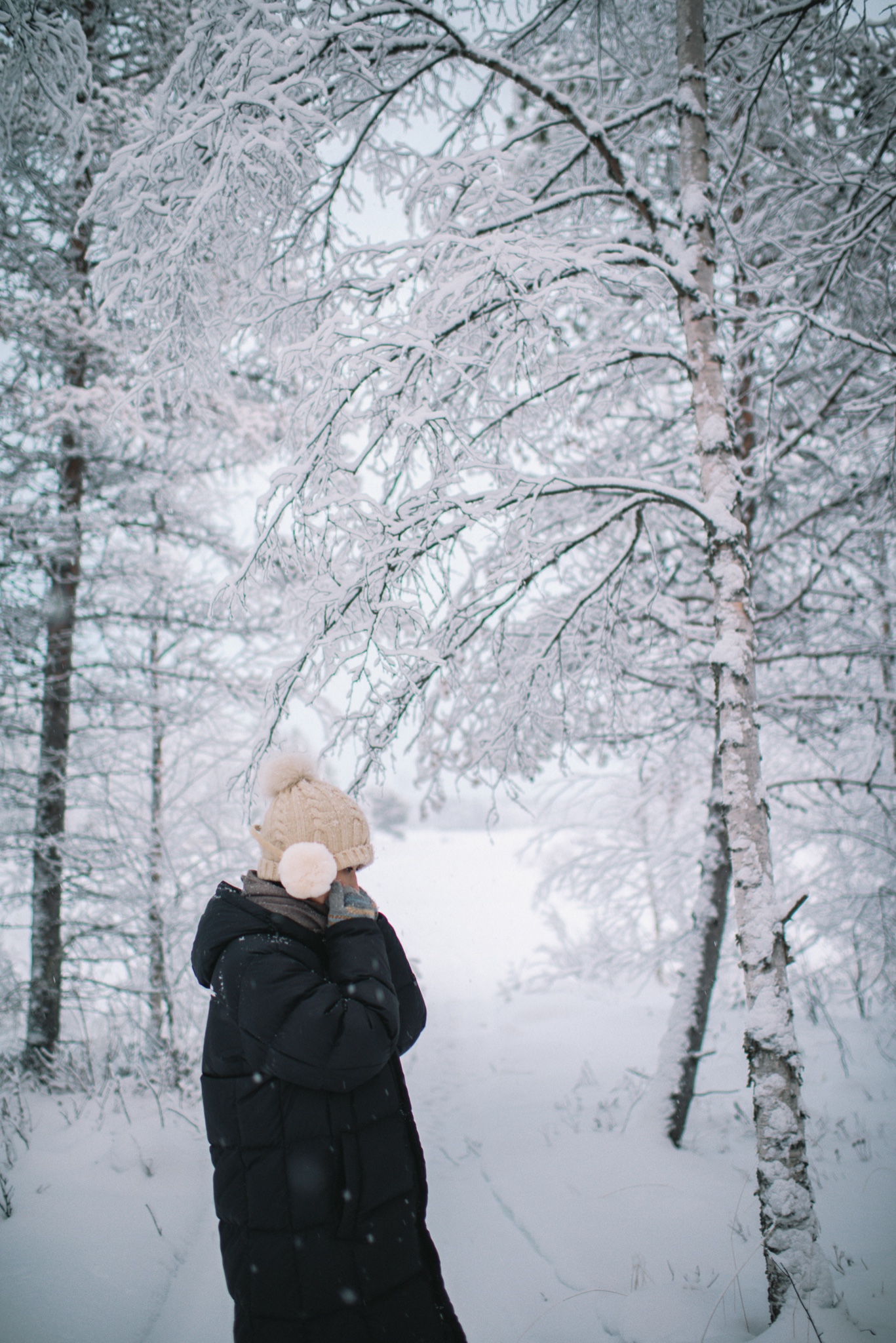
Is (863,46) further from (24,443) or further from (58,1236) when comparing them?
(58,1236)

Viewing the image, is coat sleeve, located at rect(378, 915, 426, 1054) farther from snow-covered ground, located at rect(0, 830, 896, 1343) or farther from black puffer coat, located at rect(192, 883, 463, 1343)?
snow-covered ground, located at rect(0, 830, 896, 1343)

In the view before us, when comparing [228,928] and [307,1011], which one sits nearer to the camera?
[307,1011]

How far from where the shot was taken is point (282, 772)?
1954 millimetres

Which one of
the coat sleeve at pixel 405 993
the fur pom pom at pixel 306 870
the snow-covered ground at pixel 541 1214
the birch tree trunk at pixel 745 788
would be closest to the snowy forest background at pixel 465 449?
the birch tree trunk at pixel 745 788

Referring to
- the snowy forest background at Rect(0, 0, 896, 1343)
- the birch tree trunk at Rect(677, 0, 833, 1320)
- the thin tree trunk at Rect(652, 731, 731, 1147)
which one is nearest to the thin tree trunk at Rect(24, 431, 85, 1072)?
the snowy forest background at Rect(0, 0, 896, 1343)

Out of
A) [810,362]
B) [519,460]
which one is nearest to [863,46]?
[810,362]

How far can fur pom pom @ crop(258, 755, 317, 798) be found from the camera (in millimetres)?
1941

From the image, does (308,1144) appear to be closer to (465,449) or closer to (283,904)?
(283,904)

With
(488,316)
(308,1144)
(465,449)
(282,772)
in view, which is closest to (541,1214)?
(308,1144)

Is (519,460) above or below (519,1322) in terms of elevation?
above

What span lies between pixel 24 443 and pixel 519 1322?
278 inches

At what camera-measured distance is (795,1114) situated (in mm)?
2350

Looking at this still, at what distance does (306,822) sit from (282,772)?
211 millimetres

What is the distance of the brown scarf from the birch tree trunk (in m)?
1.66
